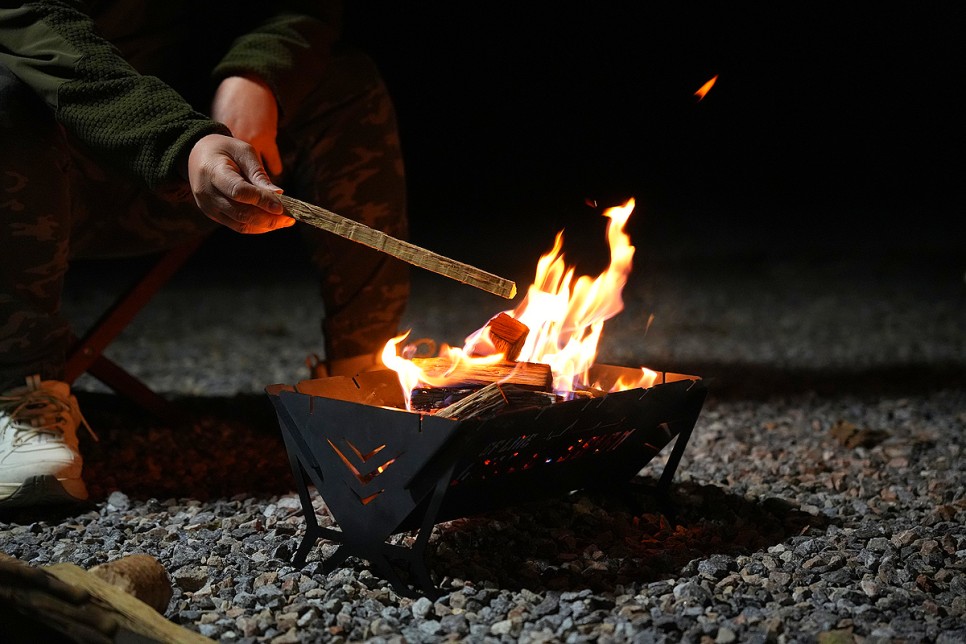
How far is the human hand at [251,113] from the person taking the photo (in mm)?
2021

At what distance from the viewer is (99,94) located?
1.68 metres

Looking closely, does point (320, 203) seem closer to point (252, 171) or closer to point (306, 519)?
point (252, 171)

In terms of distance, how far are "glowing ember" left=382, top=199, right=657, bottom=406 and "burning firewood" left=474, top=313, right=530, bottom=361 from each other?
3 cm

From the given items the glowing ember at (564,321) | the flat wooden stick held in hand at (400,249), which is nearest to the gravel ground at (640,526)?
the glowing ember at (564,321)

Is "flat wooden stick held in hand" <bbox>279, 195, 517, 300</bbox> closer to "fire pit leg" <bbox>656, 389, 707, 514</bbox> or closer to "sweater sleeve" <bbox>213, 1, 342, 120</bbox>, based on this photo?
"fire pit leg" <bbox>656, 389, 707, 514</bbox>

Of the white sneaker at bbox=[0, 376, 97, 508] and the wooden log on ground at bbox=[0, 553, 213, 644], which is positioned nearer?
the wooden log on ground at bbox=[0, 553, 213, 644]

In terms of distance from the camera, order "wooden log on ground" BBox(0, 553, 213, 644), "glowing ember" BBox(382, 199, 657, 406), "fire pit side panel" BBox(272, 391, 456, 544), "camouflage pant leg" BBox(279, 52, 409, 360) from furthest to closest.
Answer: "camouflage pant leg" BBox(279, 52, 409, 360)
"glowing ember" BBox(382, 199, 657, 406)
"fire pit side panel" BBox(272, 391, 456, 544)
"wooden log on ground" BBox(0, 553, 213, 644)

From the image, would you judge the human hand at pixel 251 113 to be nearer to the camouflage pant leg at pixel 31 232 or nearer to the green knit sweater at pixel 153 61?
the green knit sweater at pixel 153 61

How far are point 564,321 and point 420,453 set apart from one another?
60 centimetres

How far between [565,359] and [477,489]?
0.38 meters

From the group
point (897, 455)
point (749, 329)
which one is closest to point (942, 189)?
point (749, 329)

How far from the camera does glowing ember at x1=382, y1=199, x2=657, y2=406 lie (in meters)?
1.74

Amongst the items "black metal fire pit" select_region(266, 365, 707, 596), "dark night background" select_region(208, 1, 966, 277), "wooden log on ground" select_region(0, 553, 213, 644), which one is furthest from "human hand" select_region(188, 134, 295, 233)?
"dark night background" select_region(208, 1, 966, 277)

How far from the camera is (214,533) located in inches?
68.2
